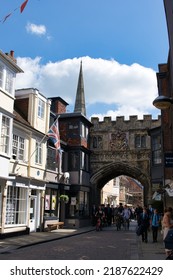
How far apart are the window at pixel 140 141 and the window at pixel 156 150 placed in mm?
4391

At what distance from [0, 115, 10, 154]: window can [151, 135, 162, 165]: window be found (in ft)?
47.0

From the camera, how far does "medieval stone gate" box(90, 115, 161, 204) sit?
3294 cm

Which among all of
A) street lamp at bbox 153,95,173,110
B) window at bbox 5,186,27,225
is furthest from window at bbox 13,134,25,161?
street lamp at bbox 153,95,173,110

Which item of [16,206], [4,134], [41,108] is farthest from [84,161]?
[4,134]

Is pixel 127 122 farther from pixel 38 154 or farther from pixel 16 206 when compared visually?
pixel 16 206

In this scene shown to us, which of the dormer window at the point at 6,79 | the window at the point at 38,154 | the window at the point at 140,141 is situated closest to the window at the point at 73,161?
the window at the point at 140,141

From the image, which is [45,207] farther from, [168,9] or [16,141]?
[168,9]

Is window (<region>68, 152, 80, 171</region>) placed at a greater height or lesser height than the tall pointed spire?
lesser

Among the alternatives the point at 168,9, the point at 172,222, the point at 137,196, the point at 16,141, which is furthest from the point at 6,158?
the point at 137,196

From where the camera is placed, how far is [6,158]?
17.4 meters

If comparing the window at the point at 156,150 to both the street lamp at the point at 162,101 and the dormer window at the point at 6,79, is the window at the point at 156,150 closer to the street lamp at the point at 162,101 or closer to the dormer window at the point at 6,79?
the dormer window at the point at 6,79

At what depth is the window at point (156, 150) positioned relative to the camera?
28078mm

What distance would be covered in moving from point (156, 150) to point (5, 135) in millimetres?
14918

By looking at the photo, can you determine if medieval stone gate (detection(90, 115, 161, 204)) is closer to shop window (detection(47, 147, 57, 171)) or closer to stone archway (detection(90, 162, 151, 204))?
stone archway (detection(90, 162, 151, 204))
